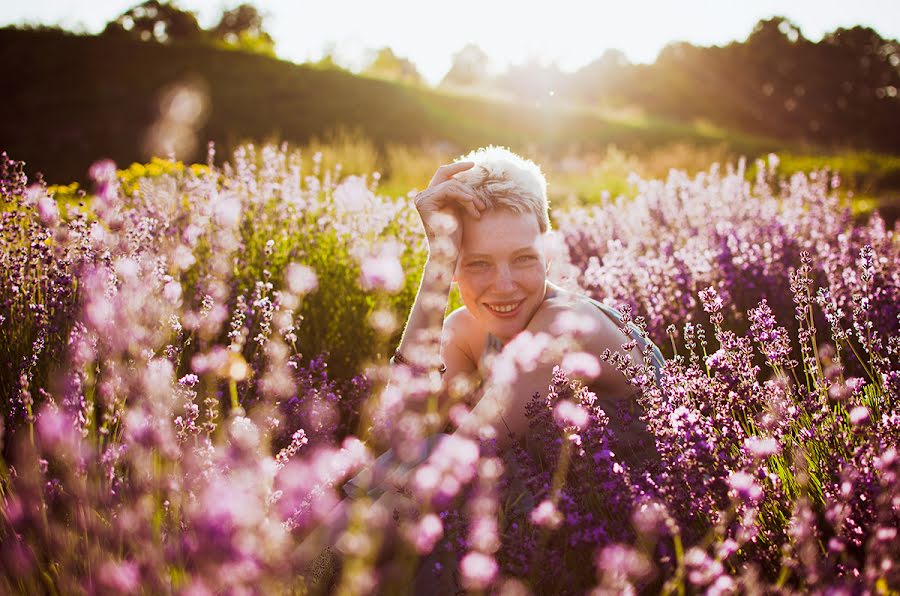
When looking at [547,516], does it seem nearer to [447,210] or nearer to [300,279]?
[447,210]

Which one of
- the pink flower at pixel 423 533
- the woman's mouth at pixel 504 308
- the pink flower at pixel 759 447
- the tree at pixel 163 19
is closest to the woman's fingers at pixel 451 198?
the woman's mouth at pixel 504 308

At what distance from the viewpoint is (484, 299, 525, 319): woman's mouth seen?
8.91 feet

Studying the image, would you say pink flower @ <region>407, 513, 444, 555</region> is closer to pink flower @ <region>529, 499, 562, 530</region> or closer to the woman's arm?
pink flower @ <region>529, 499, 562, 530</region>

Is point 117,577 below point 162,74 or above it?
below

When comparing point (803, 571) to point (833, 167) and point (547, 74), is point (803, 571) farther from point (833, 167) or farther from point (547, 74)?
point (547, 74)

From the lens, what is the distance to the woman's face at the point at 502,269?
8.53ft

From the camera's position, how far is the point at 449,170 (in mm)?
2711

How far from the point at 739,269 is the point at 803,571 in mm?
2535

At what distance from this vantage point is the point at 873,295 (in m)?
2.75

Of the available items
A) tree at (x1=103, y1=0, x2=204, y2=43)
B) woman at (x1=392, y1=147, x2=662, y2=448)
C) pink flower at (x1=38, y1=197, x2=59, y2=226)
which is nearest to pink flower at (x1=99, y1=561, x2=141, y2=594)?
woman at (x1=392, y1=147, x2=662, y2=448)

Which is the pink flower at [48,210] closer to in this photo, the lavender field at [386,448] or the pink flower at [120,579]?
the lavender field at [386,448]

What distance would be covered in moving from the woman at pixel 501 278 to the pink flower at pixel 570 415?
20.7 inches

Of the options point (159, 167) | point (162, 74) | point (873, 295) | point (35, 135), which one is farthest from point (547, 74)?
point (873, 295)

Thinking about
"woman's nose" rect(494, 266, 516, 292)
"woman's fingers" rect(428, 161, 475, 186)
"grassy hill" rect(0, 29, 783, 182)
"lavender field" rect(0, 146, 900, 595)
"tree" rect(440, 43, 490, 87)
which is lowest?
"lavender field" rect(0, 146, 900, 595)
